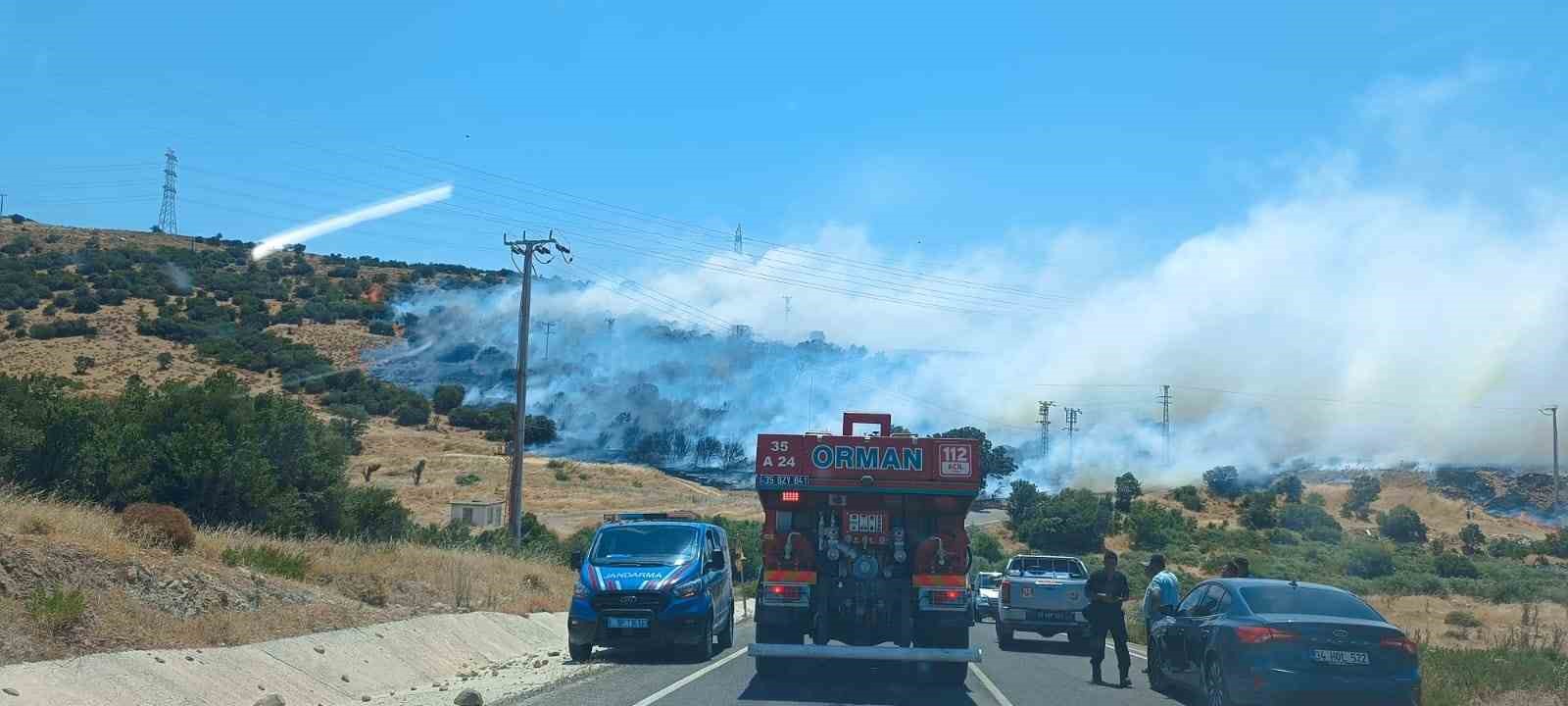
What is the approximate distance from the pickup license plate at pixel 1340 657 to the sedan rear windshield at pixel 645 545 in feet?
32.2

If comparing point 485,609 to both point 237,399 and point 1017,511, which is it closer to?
point 237,399

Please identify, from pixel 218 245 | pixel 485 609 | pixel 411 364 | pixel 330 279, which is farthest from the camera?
pixel 218 245

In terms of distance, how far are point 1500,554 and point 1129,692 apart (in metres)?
58.2

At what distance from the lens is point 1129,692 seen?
1673 cm

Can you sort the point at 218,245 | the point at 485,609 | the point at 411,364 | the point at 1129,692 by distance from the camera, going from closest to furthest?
the point at 1129,692, the point at 485,609, the point at 411,364, the point at 218,245

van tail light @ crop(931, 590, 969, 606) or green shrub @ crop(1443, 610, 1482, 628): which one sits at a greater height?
van tail light @ crop(931, 590, 969, 606)

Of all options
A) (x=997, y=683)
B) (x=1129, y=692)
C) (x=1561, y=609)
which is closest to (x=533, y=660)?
(x=997, y=683)

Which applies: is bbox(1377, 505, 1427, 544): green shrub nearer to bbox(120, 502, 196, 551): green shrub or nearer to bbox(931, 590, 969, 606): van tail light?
bbox(931, 590, 969, 606): van tail light

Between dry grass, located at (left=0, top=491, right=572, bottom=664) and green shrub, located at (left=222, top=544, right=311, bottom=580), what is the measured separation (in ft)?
0.79

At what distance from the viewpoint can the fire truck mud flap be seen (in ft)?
48.9

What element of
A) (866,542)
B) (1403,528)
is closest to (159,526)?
(866,542)

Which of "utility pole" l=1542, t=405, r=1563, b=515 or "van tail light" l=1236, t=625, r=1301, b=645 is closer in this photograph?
"van tail light" l=1236, t=625, r=1301, b=645

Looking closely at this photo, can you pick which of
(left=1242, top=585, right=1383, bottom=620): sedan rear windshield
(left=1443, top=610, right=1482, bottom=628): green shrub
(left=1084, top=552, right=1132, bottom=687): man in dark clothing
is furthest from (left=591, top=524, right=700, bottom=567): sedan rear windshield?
(left=1443, top=610, right=1482, bottom=628): green shrub

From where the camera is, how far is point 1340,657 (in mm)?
12250
